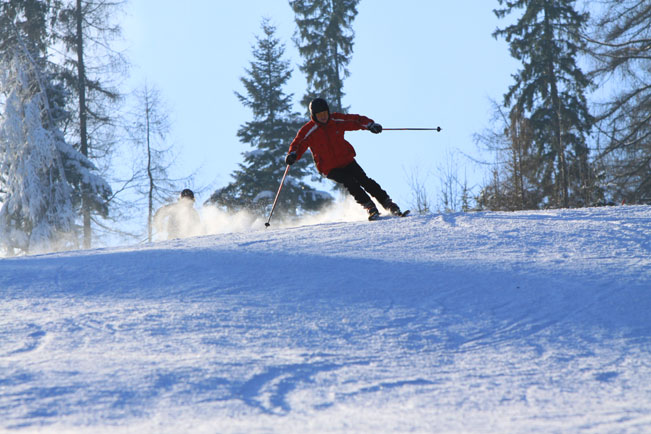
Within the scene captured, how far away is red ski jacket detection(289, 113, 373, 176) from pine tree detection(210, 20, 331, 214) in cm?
1649

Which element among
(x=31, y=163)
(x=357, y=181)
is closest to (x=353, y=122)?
(x=357, y=181)

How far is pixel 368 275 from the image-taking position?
196 inches

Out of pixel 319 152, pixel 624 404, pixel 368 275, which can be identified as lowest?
pixel 624 404

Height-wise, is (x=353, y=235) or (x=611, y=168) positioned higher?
(x=611, y=168)

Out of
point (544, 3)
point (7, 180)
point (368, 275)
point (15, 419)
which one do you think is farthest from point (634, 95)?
point (15, 419)

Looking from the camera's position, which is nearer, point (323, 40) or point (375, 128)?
point (375, 128)

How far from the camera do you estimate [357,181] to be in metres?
8.07

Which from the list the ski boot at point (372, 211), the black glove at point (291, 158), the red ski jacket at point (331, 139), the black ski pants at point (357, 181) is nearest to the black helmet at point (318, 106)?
the red ski jacket at point (331, 139)

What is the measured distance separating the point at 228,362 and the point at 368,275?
1945 mm

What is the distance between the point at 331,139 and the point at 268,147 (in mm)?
18751

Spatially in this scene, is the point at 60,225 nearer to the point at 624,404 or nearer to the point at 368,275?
the point at 368,275

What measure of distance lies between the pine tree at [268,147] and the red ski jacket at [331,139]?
16.5 meters

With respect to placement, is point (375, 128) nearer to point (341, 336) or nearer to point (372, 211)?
point (372, 211)

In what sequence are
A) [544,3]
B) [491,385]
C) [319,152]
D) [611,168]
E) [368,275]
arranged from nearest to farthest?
1. [491,385]
2. [368,275]
3. [319,152]
4. [611,168]
5. [544,3]
